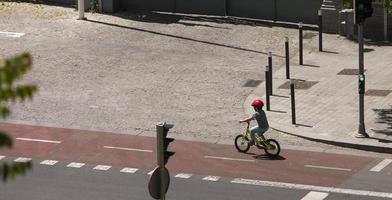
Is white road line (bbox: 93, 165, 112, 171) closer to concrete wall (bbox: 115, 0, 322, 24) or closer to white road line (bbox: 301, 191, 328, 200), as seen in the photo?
white road line (bbox: 301, 191, 328, 200)

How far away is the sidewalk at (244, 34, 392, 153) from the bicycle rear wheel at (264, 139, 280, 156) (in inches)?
64.2

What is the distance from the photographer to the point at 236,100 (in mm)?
24750

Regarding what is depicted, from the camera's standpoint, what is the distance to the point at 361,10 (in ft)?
67.5

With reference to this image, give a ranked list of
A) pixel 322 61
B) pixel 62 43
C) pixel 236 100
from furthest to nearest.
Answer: pixel 62 43 < pixel 322 61 < pixel 236 100

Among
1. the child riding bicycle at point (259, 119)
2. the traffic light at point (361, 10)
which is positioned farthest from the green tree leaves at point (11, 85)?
the traffic light at point (361, 10)

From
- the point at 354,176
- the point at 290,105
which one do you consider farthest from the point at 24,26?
the point at 354,176

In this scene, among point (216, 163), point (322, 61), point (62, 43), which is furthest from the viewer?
point (62, 43)

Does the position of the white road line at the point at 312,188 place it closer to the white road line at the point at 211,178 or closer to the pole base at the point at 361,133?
the white road line at the point at 211,178

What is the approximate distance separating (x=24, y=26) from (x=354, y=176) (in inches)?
693

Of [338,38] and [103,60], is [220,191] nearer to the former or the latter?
[103,60]

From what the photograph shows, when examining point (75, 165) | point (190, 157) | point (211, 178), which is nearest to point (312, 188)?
point (211, 178)

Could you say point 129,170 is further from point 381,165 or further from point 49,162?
point 381,165

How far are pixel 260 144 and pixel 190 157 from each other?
152 centimetres

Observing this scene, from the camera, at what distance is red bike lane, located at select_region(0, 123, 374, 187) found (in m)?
18.6
